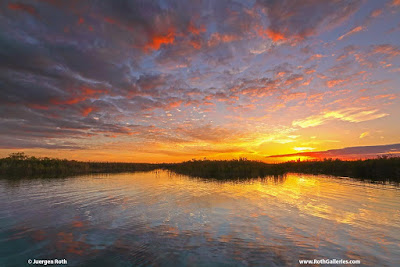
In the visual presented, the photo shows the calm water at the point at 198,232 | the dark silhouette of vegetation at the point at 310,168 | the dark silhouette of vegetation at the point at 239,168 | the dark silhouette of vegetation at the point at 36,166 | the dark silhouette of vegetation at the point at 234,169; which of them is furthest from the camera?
the dark silhouette of vegetation at the point at 36,166

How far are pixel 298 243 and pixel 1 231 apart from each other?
12.4m

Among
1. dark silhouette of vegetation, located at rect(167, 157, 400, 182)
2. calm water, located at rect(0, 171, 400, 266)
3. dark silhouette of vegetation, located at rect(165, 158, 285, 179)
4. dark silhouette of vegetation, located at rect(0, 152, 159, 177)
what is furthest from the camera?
dark silhouette of vegetation, located at rect(0, 152, 159, 177)

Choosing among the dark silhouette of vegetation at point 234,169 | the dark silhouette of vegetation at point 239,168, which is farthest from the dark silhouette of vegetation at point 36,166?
the dark silhouette of vegetation at point 234,169

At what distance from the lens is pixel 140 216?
433 inches

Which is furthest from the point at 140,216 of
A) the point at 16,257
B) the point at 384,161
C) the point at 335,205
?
the point at 384,161

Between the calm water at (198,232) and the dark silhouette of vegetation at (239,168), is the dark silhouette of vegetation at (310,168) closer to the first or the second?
the dark silhouette of vegetation at (239,168)

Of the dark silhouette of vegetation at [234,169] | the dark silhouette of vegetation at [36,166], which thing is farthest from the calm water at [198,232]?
the dark silhouette of vegetation at [36,166]

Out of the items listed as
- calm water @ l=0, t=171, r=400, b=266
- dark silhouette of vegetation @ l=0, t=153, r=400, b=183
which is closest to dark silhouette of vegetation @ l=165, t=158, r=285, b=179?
dark silhouette of vegetation @ l=0, t=153, r=400, b=183

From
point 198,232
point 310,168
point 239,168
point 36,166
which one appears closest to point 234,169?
point 239,168

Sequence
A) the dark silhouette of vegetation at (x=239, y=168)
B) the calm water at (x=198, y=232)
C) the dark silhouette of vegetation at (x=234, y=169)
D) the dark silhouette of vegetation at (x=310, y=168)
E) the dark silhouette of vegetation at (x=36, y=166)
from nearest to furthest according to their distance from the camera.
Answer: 1. the calm water at (x=198, y=232)
2. the dark silhouette of vegetation at (x=310, y=168)
3. the dark silhouette of vegetation at (x=239, y=168)
4. the dark silhouette of vegetation at (x=234, y=169)
5. the dark silhouette of vegetation at (x=36, y=166)

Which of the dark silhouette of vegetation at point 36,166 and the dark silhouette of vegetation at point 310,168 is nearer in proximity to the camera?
the dark silhouette of vegetation at point 310,168

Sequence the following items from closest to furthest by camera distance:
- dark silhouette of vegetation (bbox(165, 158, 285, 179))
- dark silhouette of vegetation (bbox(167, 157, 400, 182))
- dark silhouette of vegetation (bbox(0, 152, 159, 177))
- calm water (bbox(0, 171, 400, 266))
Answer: calm water (bbox(0, 171, 400, 266)) < dark silhouette of vegetation (bbox(167, 157, 400, 182)) < dark silhouette of vegetation (bbox(165, 158, 285, 179)) < dark silhouette of vegetation (bbox(0, 152, 159, 177))

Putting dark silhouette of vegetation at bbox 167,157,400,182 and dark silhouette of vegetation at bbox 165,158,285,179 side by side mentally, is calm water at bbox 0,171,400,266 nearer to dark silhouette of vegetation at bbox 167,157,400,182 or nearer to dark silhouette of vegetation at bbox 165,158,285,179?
dark silhouette of vegetation at bbox 167,157,400,182

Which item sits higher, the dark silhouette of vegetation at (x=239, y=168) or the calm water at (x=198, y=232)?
the dark silhouette of vegetation at (x=239, y=168)
